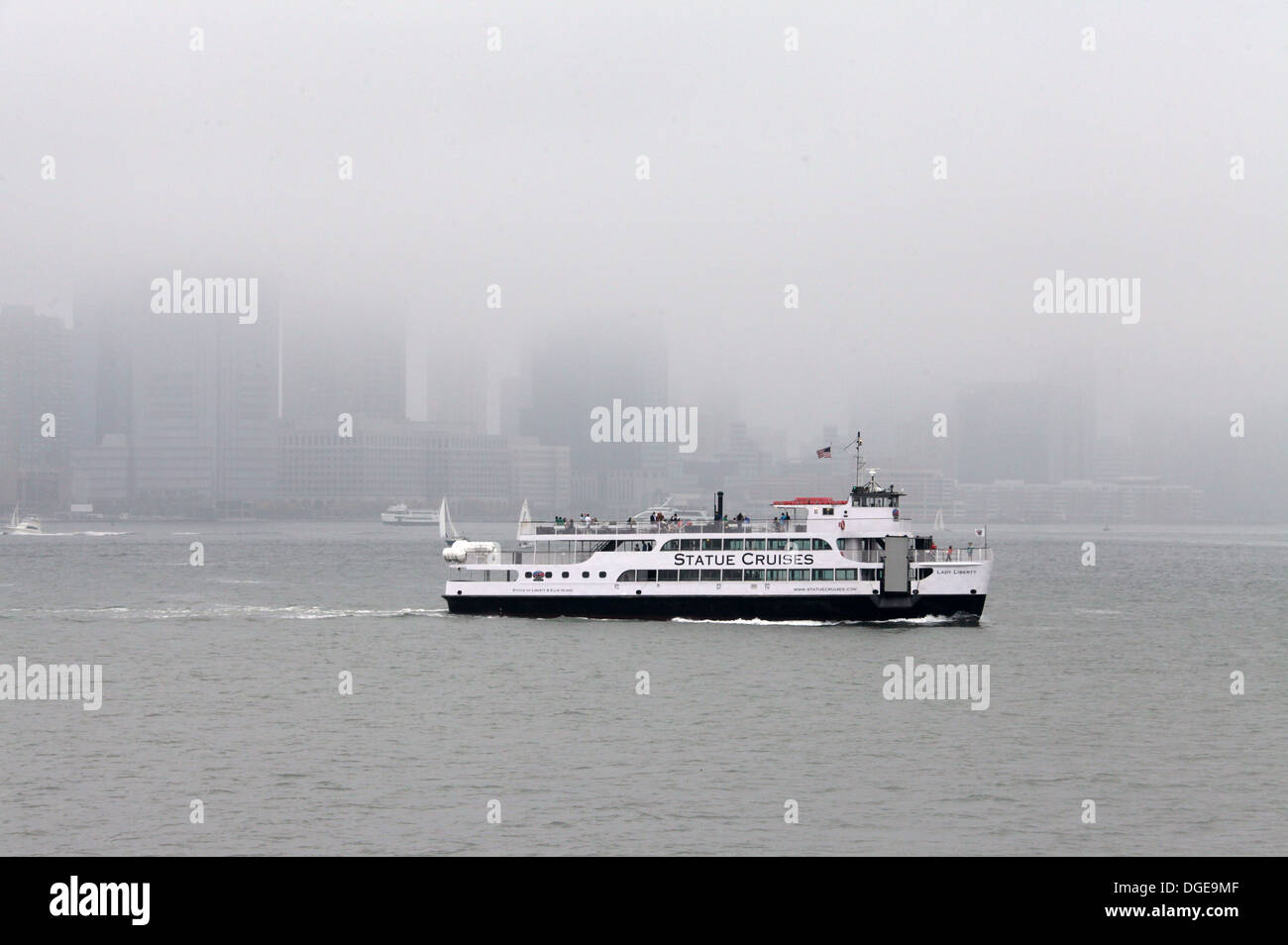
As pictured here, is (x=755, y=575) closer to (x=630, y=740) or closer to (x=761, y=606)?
(x=761, y=606)

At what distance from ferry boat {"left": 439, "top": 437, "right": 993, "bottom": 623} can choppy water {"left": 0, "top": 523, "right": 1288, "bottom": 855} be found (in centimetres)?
150

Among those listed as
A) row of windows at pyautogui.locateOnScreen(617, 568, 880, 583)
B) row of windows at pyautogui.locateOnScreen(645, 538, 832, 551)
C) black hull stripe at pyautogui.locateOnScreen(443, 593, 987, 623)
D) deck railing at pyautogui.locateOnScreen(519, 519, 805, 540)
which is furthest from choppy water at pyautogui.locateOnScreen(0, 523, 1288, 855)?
deck railing at pyautogui.locateOnScreen(519, 519, 805, 540)

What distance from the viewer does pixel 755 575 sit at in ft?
240

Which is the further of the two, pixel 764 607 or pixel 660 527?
pixel 660 527

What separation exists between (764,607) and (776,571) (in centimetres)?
202

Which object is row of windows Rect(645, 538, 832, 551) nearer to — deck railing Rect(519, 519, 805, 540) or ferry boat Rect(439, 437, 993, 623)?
ferry boat Rect(439, 437, 993, 623)

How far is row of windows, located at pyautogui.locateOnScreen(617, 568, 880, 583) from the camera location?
7231 centimetres

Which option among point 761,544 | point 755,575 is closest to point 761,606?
point 755,575

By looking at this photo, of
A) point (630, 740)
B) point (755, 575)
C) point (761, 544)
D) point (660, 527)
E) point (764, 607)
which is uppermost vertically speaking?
point (660, 527)

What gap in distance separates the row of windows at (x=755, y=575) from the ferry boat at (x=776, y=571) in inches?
2.0

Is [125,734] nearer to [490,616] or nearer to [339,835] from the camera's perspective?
[339,835]

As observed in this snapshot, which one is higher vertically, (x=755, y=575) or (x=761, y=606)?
(x=755, y=575)
